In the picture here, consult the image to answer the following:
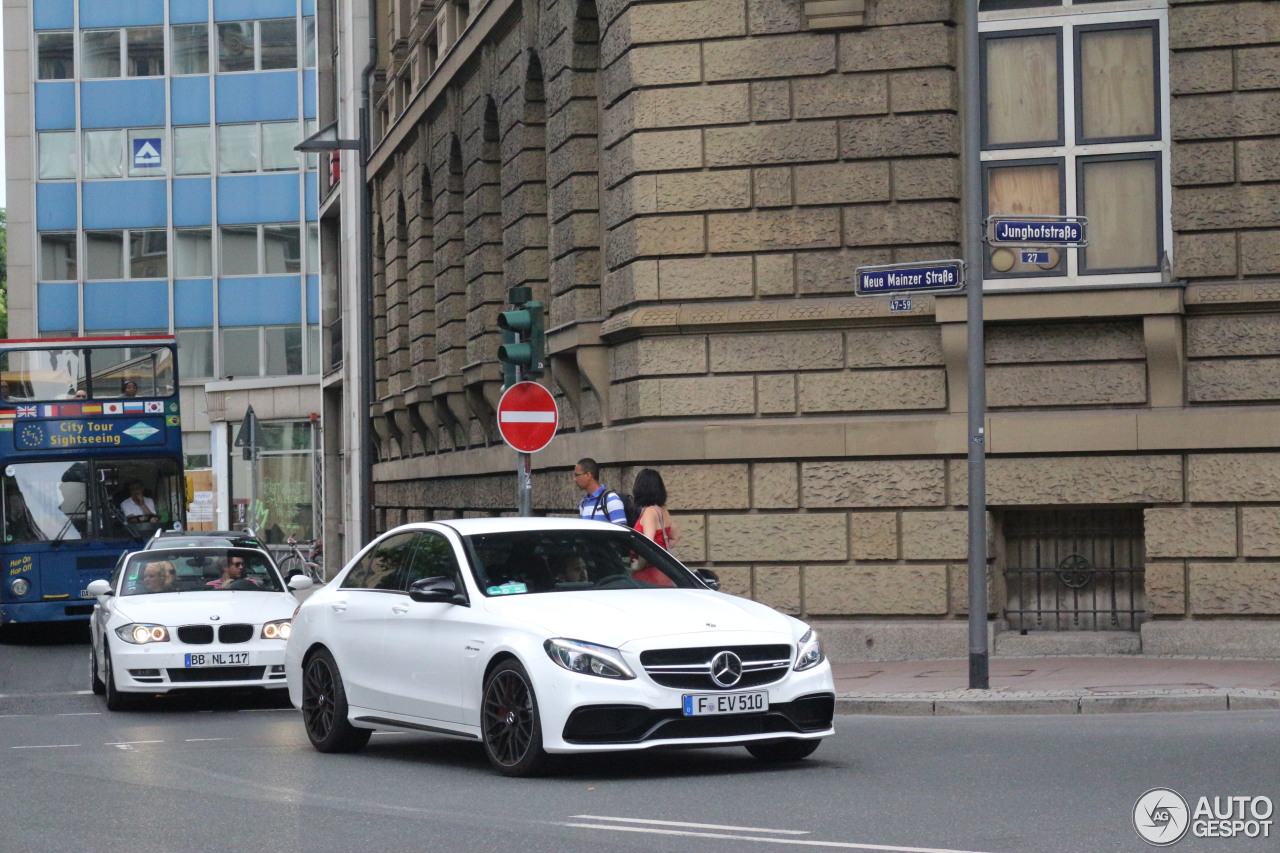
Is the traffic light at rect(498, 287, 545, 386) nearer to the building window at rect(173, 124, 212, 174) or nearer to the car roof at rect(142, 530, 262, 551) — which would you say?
the car roof at rect(142, 530, 262, 551)

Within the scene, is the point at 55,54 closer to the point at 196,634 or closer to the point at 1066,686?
the point at 196,634

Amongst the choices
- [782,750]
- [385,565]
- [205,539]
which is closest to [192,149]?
[205,539]

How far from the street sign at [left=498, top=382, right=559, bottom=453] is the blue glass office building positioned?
42.0 m

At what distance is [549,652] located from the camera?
990 centimetres

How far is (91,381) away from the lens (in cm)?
2536

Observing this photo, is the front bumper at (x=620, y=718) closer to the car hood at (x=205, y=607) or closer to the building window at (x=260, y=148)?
the car hood at (x=205, y=607)

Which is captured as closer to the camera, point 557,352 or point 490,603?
point 490,603

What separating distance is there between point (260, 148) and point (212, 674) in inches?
1743

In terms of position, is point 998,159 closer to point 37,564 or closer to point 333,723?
point 333,723

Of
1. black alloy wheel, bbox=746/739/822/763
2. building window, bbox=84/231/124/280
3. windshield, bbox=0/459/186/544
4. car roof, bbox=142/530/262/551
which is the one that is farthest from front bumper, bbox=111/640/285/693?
building window, bbox=84/231/124/280

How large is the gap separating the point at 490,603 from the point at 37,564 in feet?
52.5

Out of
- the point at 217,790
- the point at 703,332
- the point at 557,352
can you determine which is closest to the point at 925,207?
the point at 703,332

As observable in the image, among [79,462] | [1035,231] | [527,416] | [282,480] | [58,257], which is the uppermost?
[58,257]

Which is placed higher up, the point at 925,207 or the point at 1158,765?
the point at 925,207
